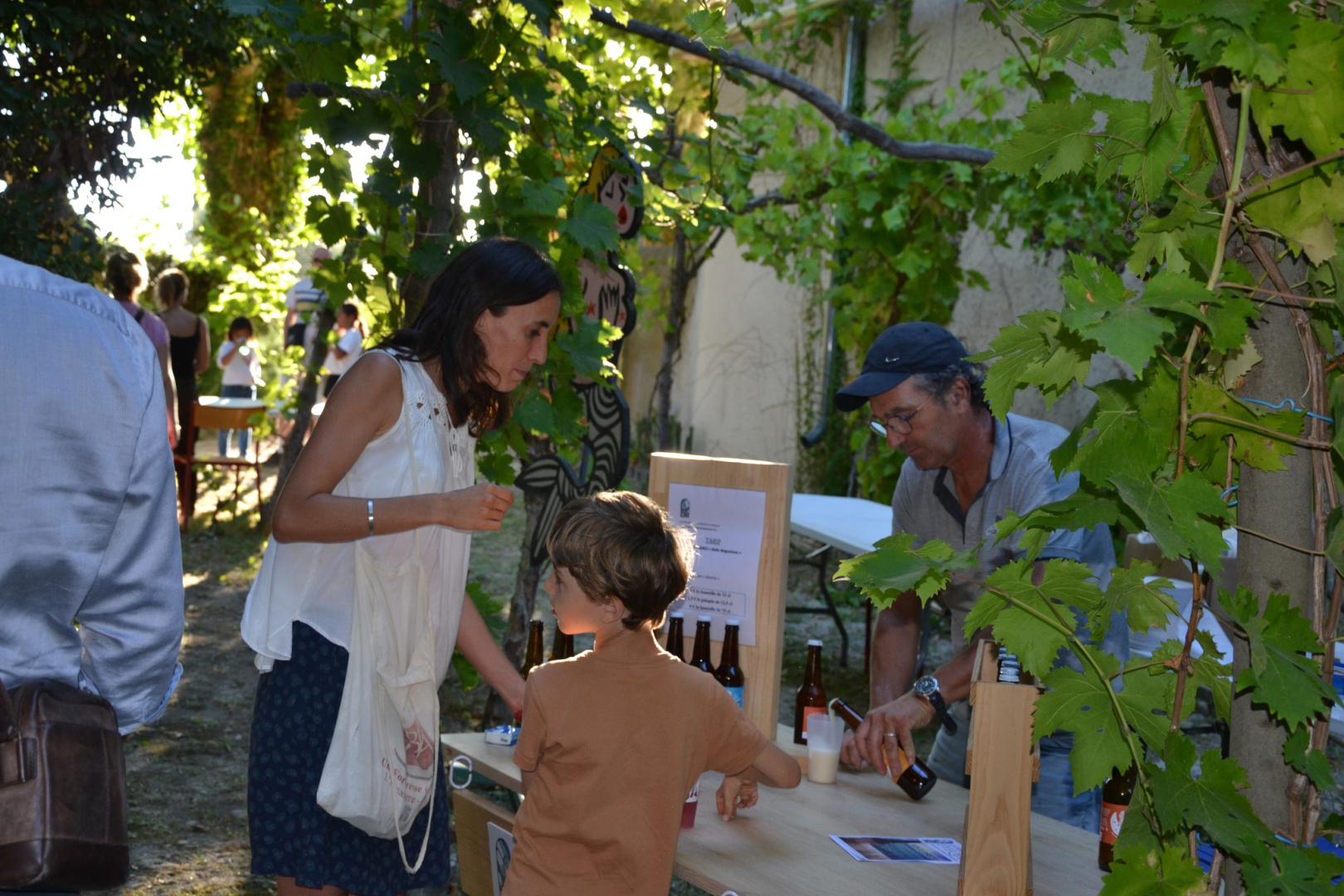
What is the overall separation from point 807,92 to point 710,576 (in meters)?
2.79

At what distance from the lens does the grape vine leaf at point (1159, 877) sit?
1108 mm

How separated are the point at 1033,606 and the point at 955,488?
1.78 meters

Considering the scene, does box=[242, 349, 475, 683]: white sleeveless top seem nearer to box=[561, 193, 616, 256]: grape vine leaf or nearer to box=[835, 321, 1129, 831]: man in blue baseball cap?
box=[835, 321, 1129, 831]: man in blue baseball cap

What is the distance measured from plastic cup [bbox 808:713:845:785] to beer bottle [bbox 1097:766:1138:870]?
0.55m

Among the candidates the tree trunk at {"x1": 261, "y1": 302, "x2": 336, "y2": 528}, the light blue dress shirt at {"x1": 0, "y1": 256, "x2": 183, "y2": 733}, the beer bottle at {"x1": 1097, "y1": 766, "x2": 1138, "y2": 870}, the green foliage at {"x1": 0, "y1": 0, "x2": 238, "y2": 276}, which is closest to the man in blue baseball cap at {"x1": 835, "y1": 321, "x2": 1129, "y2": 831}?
the beer bottle at {"x1": 1097, "y1": 766, "x2": 1138, "y2": 870}

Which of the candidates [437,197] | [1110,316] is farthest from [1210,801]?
[437,197]

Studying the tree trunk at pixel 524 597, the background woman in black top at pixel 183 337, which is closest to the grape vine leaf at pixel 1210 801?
the tree trunk at pixel 524 597

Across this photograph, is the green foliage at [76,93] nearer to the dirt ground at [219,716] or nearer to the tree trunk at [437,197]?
the tree trunk at [437,197]

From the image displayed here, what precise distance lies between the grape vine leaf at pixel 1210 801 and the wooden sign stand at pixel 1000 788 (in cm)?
60

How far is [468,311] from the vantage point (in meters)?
2.31

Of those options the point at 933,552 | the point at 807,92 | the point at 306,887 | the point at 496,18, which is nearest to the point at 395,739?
the point at 306,887

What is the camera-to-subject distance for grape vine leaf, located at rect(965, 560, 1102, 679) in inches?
48.1

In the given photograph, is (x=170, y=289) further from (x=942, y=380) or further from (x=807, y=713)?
(x=807, y=713)

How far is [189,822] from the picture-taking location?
4.13 m
